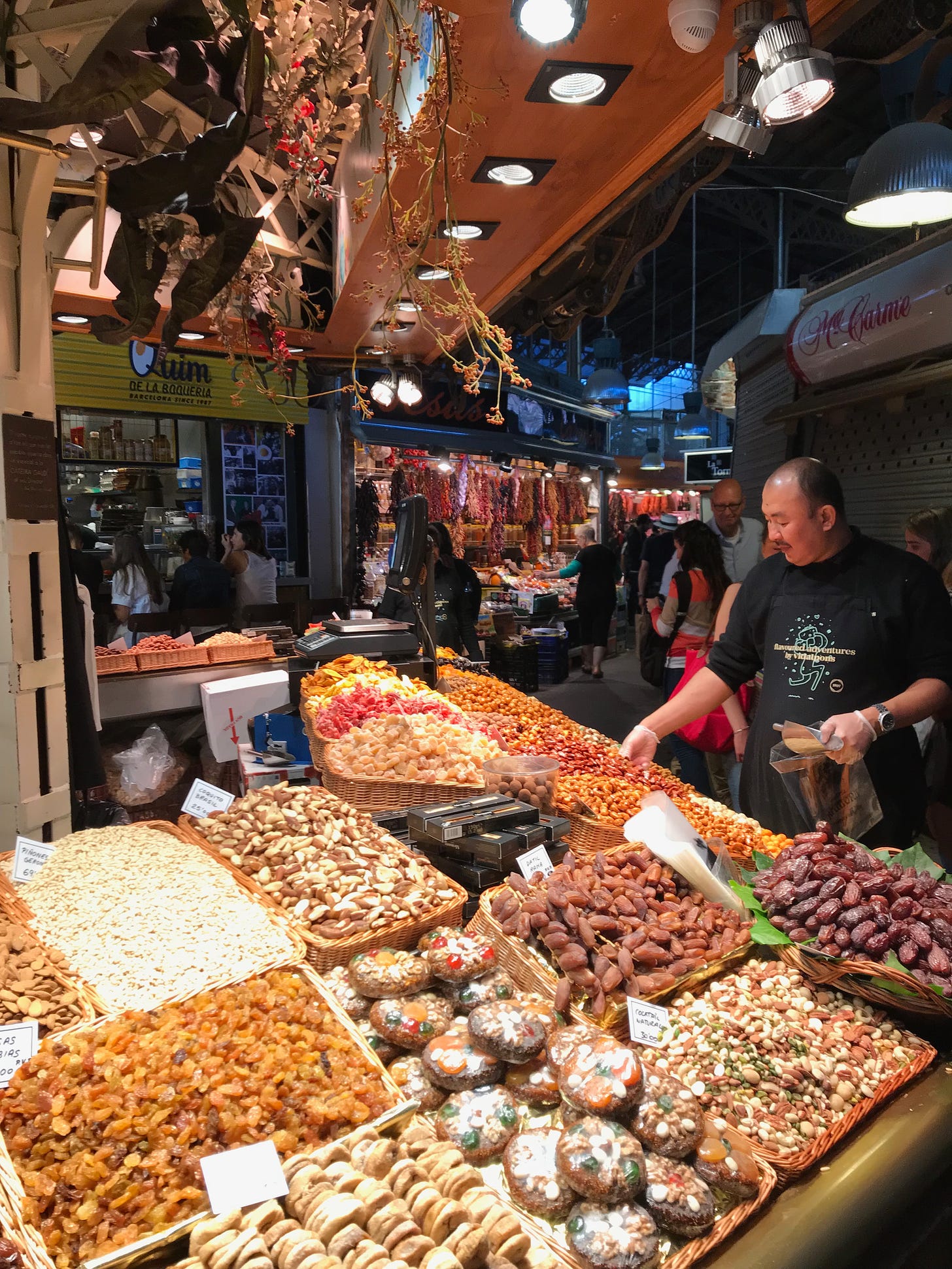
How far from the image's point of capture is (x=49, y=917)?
6.22 ft

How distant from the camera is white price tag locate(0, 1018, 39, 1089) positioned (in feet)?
4.59

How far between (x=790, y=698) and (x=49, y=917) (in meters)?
2.28

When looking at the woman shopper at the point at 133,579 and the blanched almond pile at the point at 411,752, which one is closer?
the blanched almond pile at the point at 411,752

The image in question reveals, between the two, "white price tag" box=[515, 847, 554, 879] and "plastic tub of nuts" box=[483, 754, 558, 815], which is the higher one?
"plastic tub of nuts" box=[483, 754, 558, 815]

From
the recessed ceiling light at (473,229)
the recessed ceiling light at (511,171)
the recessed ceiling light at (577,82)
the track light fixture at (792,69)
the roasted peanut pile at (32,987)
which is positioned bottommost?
the roasted peanut pile at (32,987)

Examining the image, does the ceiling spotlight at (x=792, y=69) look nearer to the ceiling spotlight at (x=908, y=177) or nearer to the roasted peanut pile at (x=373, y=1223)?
the ceiling spotlight at (x=908, y=177)

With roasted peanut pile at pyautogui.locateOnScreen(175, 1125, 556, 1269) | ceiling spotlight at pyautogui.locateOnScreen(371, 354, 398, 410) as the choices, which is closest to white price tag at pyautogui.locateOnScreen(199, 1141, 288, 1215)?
roasted peanut pile at pyautogui.locateOnScreen(175, 1125, 556, 1269)

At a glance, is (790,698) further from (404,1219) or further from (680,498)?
(680,498)

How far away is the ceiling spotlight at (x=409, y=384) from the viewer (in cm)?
652

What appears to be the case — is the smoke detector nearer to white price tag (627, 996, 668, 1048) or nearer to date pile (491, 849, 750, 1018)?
date pile (491, 849, 750, 1018)

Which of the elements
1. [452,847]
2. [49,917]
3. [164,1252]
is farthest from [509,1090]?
[49,917]

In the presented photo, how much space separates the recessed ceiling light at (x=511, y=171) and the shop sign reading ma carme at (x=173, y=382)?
4444 millimetres

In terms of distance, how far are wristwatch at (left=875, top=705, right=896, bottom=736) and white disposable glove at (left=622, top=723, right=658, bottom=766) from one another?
679mm

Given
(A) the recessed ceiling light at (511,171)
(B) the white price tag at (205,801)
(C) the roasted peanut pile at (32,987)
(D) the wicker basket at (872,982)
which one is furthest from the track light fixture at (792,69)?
(C) the roasted peanut pile at (32,987)
